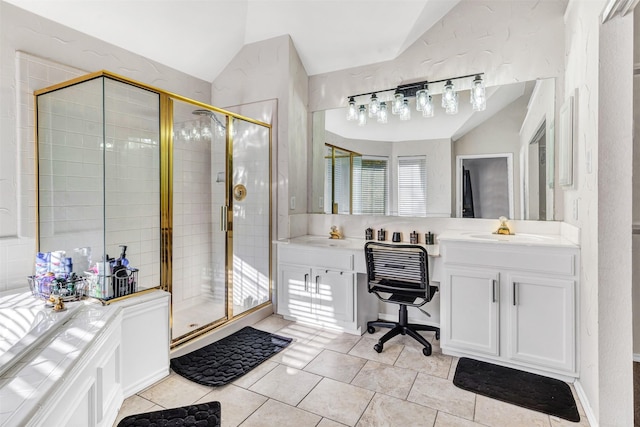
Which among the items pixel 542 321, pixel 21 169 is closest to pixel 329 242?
pixel 542 321

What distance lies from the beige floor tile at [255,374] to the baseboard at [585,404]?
6.12ft

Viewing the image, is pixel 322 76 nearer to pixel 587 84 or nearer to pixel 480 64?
pixel 480 64

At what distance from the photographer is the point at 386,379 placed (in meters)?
2.24

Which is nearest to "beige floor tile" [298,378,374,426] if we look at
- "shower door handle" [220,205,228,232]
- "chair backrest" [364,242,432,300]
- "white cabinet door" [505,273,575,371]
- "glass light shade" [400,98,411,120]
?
"chair backrest" [364,242,432,300]

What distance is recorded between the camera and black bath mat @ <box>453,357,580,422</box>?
194 centimetres

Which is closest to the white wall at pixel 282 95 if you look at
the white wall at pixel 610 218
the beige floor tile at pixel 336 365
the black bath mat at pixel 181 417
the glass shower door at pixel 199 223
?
the glass shower door at pixel 199 223

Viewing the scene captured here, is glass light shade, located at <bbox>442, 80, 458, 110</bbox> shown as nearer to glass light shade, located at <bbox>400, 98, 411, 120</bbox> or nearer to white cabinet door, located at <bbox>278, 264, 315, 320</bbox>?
glass light shade, located at <bbox>400, 98, 411, 120</bbox>

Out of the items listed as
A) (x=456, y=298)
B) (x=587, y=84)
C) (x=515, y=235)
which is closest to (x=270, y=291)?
(x=456, y=298)

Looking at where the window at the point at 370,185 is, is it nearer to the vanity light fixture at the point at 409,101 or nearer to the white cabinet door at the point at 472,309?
the vanity light fixture at the point at 409,101

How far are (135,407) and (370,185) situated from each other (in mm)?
2522

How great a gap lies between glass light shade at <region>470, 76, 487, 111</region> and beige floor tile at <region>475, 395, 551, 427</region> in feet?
7.28

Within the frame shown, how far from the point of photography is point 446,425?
179 cm

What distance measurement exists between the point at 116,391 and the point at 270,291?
174cm

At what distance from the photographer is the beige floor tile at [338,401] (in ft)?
6.16
